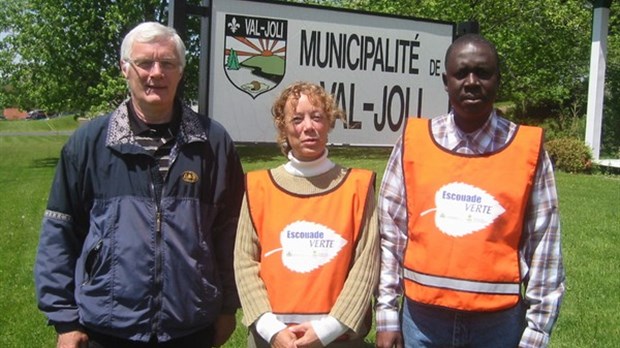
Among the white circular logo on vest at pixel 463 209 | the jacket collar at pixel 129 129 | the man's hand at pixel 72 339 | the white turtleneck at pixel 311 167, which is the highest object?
the jacket collar at pixel 129 129

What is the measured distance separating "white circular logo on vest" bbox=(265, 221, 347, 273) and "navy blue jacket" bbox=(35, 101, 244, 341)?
353 millimetres

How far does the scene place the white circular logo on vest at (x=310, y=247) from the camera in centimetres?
256

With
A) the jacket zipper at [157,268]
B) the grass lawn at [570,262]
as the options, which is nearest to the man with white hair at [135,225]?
the jacket zipper at [157,268]

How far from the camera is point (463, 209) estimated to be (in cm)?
237

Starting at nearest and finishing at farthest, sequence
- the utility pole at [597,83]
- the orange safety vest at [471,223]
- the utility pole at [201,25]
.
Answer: the orange safety vest at [471,223] → the utility pole at [201,25] → the utility pole at [597,83]

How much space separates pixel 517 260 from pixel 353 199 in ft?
2.17

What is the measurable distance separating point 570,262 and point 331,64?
14.7 ft

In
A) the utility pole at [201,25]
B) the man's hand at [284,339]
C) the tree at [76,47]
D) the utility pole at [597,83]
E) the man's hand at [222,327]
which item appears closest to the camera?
the man's hand at [284,339]

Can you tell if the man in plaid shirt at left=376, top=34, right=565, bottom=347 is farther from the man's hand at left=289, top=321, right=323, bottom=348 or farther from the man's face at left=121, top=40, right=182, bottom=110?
the man's face at left=121, top=40, right=182, bottom=110

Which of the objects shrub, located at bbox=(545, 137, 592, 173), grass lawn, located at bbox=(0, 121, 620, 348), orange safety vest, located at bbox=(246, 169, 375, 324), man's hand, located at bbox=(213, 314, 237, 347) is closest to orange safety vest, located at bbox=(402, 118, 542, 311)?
orange safety vest, located at bbox=(246, 169, 375, 324)

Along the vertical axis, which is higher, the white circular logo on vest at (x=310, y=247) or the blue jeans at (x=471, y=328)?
the white circular logo on vest at (x=310, y=247)

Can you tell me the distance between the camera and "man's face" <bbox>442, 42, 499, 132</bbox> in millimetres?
2385

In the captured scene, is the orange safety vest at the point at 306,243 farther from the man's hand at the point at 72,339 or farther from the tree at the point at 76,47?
the tree at the point at 76,47

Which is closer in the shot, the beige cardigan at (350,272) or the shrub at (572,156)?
the beige cardigan at (350,272)
